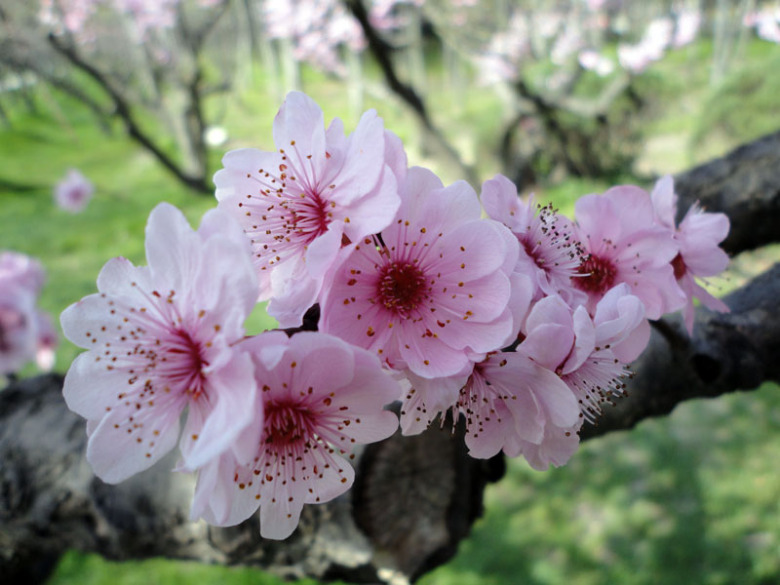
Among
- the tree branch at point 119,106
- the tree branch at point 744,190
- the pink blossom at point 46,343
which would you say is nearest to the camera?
the tree branch at point 744,190

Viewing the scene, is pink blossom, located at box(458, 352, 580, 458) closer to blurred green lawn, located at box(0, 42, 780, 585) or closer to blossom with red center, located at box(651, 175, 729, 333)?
blossom with red center, located at box(651, 175, 729, 333)

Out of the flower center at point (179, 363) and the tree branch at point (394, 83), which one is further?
the tree branch at point (394, 83)

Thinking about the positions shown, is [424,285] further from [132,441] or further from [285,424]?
[132,441]

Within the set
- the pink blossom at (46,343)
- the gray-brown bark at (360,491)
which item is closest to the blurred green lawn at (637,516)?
the pink blossom at (46,343)

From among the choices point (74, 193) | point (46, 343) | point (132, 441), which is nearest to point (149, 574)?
point (46, 343)

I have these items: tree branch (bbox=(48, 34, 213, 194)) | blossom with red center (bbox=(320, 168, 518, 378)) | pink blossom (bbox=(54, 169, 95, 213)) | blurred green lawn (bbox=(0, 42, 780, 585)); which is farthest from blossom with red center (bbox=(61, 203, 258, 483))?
pink blossom (bbox=(54, 169, 95, 213))

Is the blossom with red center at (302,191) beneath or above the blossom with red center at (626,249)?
above

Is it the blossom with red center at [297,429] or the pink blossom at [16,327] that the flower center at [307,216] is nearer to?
the blossom with red center at [297,429]
